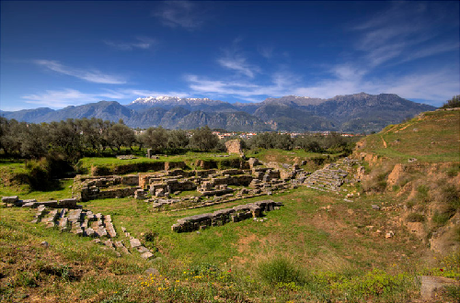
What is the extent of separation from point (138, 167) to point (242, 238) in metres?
19.0

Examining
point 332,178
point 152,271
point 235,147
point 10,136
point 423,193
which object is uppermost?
point 10,136

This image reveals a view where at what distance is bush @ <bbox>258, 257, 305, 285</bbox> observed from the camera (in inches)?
250

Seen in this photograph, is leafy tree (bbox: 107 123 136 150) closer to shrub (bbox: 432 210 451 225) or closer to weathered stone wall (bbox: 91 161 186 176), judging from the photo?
weathered stone wall (bbox: 91 161 186 176)

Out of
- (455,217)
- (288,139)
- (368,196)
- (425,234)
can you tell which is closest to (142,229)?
(425,234)

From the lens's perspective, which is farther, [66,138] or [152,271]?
[66,138]

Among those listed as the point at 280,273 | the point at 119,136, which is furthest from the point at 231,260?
the point at 119,136

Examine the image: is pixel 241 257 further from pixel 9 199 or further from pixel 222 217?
pixel 9 199

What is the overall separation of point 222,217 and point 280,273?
7846 millimetres

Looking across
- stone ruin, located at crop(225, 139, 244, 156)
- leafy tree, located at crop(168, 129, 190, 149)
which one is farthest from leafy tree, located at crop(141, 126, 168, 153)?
stone ruin, located at crop(225, 139, 244, 156)

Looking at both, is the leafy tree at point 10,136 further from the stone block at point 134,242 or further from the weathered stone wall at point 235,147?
the weathered stone wall at point 235,147

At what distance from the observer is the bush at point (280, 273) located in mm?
6359

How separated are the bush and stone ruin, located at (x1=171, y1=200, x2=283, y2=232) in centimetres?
702

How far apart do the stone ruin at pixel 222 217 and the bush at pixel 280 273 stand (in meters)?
7.02

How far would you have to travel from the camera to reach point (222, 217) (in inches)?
547
